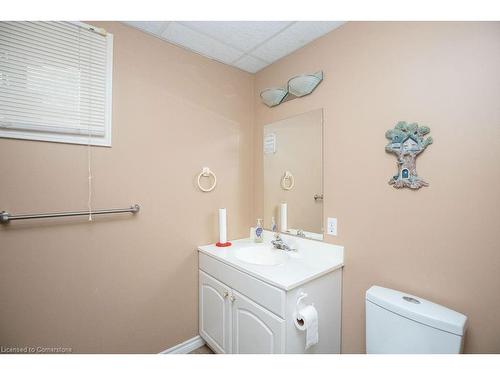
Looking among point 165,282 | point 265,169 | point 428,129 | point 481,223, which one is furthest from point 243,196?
point 481,223

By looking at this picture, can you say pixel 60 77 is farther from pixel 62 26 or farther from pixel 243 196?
pixel 243 196

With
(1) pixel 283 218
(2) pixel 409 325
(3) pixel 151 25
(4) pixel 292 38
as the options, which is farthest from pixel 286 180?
(3) pixel 151 25

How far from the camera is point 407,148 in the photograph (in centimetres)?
109

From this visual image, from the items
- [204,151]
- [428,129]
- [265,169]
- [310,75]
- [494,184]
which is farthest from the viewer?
[265,169]

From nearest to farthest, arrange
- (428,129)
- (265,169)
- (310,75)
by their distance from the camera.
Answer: (428,129) < (310,75) < (265,169)

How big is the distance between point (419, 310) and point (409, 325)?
0.08 metres

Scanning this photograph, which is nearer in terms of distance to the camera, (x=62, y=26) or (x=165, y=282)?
(x=62, y=26)

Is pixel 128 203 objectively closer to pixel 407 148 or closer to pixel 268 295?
pixel 268 295

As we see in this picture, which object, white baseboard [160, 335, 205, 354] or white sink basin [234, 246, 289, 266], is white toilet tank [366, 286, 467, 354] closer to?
white sink basin [234, 246, 289, 266]

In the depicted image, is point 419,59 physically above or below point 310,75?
below

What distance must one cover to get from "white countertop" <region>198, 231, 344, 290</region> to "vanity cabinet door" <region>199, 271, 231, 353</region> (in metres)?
0.19

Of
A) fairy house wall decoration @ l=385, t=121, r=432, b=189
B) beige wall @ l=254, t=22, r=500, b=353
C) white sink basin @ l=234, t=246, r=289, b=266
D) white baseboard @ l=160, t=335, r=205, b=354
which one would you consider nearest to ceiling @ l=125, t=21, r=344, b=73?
beige wall @ l=254, t=22, r=500, b=353

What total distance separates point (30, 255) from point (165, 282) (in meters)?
0.74

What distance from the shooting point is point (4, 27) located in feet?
3.48
